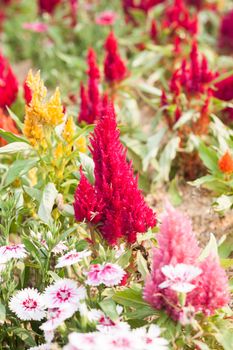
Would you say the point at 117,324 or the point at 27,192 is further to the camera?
Answer: the point at 27,192

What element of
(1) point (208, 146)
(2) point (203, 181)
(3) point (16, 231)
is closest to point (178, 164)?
(1) point (208, 146)

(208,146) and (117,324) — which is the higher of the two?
(208,146)

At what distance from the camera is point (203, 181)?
3.68m

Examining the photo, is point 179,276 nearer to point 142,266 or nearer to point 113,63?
point 142,266

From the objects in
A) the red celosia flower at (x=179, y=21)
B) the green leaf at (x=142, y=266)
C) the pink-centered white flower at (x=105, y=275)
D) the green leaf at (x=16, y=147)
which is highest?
the red celosia flower at (x=179, y=21)

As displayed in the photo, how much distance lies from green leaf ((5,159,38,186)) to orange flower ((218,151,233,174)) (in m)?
0.92

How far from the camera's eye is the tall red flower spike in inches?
112

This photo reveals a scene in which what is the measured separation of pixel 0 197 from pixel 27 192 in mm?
131

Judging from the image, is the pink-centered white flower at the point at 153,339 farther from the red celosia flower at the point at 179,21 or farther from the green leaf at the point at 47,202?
the red celosia flower at the point at 179,21

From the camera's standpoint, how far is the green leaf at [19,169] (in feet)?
11.2

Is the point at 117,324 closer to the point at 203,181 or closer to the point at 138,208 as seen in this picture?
the point at 138,208

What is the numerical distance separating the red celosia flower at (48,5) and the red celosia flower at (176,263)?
3.90m

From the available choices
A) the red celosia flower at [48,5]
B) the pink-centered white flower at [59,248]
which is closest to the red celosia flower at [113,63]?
the pink-centered white flower at [59,248]

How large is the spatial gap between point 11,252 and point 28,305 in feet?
0.77
